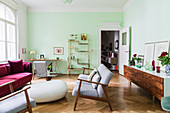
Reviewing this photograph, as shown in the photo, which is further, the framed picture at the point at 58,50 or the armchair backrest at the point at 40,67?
the framed picture at the point at 58,50

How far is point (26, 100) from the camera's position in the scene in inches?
79.4

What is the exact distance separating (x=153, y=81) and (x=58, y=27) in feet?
17.1

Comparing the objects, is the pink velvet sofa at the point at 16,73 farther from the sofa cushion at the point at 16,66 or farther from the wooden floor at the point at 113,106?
the wooden floor at the point at 113,106

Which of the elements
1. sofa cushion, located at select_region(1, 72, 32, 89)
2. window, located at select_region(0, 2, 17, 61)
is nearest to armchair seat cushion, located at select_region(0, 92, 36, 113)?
sofa cushion, located at select_region(1, 72, 32, 89)

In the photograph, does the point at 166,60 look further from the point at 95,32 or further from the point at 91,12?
the point at 91,12

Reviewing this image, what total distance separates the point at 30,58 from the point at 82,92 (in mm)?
4884

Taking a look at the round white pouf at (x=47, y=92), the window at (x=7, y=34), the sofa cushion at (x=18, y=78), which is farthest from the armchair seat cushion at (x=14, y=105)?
the window at (x=7, y=34)

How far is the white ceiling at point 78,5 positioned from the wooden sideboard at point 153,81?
348cm

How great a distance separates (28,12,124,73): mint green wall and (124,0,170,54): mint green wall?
1575 mm

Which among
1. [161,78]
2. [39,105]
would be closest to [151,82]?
[161,78]

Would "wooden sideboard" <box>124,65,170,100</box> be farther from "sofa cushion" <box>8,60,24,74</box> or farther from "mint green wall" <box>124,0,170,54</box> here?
"sofa cushion" <box>8,60,24,74</box>

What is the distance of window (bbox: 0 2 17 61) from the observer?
15.9 feet

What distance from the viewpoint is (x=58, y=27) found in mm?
6723

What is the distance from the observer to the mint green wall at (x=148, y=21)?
11.0 ft
